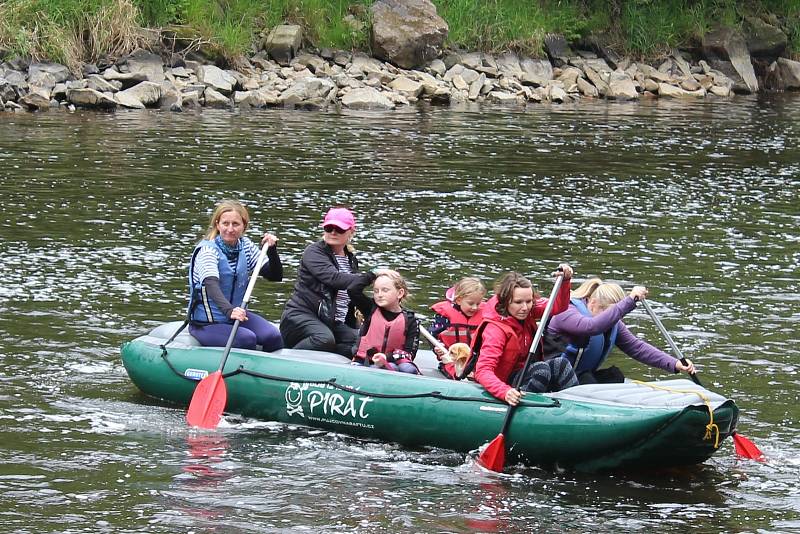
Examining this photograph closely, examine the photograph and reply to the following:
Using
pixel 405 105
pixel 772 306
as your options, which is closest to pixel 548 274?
pixel 772 306

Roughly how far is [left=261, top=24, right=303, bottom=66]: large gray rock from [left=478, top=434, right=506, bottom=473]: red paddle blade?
76.3 ft

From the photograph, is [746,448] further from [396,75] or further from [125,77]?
[396,75]

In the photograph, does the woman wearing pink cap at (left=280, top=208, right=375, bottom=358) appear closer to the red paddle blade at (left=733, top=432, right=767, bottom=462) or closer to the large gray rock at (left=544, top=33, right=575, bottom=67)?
the red paddle blade at (left=733, top=432, right=767, bottom=462)

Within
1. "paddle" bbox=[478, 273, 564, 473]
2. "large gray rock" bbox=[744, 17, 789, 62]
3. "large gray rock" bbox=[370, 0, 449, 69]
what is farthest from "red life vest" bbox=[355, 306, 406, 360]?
"large gray rock" bbox=[744, 17, 789, 62]

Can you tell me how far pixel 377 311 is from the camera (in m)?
8.74

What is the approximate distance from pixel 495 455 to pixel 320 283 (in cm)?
214

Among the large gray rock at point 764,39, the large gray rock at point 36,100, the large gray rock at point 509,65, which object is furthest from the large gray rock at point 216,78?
the large gray rock at point 764,39

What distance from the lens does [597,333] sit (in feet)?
26.5

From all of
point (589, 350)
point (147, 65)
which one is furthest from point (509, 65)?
point (589, 350)

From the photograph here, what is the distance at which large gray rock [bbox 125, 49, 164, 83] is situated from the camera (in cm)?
2733

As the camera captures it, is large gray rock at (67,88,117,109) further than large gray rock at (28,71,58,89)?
No

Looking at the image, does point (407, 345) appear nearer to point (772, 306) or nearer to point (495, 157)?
point (772, 306)

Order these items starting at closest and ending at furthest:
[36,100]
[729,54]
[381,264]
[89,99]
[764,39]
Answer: [381,264], [36,100], [89,99], [729,54], [764,39]

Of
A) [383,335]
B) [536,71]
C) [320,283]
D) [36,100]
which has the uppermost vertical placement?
[536,71]
